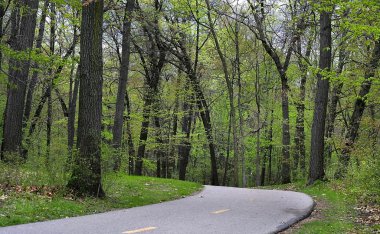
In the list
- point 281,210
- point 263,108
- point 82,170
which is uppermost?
point 263,108

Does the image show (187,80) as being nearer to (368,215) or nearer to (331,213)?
(331,213)

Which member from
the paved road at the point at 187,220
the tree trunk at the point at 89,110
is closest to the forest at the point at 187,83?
the tree trunk at the point at 89,110

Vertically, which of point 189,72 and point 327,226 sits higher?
point 189,72

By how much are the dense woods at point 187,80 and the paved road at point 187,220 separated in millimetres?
2005

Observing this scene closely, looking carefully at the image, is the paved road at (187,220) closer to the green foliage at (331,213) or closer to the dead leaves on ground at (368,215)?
the green foliage at (331,213)

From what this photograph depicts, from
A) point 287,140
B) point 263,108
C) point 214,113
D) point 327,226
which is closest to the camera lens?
point 327,226

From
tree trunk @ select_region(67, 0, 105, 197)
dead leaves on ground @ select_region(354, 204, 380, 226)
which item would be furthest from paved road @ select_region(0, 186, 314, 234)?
tree trunk @ select_region(67, 0, 105, 197)

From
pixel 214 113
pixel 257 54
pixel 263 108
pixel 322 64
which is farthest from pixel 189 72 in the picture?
pixel 214 113

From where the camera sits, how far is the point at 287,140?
24531 millimetres

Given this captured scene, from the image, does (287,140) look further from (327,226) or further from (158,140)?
(327,226)

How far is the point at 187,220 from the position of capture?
8.55m

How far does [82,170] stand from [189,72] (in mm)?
17405

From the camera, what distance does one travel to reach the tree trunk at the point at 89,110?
10.8m

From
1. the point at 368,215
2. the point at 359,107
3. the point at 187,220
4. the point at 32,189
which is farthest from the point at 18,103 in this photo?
the point at 359,107
